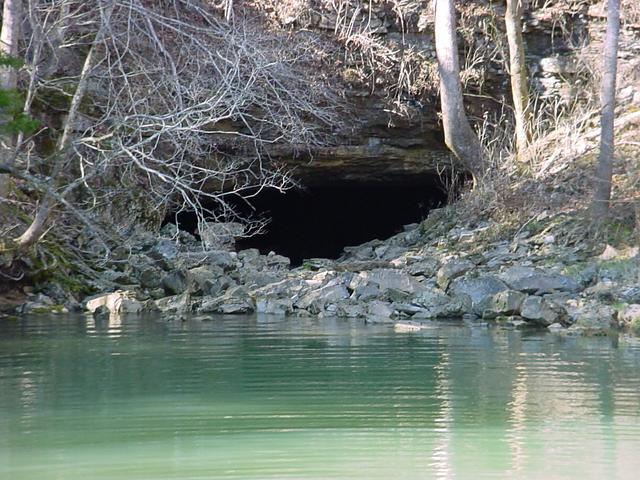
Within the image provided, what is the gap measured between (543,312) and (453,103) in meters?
8.24

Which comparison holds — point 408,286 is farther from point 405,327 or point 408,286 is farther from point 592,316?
point 592,316

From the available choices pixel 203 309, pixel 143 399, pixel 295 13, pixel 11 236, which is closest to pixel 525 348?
pixel 143 399

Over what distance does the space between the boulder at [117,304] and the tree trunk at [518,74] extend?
9015mm

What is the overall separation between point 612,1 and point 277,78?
6039 mm

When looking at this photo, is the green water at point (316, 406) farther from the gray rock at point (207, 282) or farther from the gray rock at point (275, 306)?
the gray rock at point (207, 282)

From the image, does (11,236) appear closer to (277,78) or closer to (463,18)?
(277,78)

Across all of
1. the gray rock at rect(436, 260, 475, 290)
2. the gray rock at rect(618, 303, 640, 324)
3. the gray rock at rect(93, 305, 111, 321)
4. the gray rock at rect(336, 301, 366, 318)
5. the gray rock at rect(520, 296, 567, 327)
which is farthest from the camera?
the gray rock at rect(436, 260, 475, 290)

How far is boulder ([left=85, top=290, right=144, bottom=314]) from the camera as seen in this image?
14.6 metres

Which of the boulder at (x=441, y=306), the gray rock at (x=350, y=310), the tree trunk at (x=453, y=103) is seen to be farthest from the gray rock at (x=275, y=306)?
the tree trunk at (x=453, y=103)

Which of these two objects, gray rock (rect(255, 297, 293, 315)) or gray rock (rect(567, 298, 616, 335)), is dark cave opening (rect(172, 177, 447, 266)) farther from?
gray rock (rect(567, 298, 616, 335))

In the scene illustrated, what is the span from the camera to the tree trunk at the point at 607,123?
16609 millimetres

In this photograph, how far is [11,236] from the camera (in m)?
15.0

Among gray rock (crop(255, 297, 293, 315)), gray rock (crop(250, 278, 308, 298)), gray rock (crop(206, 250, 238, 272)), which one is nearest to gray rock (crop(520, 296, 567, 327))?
gray rock (crop(255, 297, 293, 315))

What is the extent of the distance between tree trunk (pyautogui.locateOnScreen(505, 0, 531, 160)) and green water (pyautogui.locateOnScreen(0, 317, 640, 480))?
9312 mm
